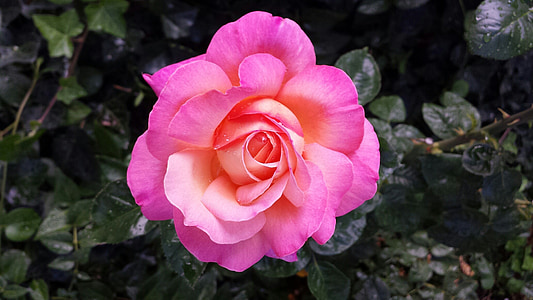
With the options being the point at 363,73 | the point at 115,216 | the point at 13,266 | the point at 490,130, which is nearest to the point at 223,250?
the point at 115,216

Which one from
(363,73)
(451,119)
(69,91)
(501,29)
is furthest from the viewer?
(69,91)

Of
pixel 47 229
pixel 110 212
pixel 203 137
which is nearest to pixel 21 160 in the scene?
pixel 47 229

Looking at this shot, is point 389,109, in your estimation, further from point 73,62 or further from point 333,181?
point 73,62

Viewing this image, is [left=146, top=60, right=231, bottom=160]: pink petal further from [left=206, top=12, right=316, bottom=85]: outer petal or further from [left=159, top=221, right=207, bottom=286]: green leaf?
[left=159, top=221, right=207, bottom=286]: green leaf

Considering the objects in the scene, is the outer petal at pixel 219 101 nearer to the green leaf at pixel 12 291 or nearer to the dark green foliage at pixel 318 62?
the dark green foliage at pixel 318 62

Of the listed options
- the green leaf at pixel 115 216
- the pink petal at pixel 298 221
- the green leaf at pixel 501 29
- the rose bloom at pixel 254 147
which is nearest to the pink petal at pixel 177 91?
the rose bloom at pixel 254 147

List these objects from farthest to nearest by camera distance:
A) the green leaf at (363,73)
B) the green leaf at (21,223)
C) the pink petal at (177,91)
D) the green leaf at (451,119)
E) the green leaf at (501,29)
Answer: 1. the green leaf at (21,223)
2. the green leaf at (451,119)
3. the green leaf at (363,73)
4. the green leaf at (501,29)
5. the pink petal at (177,91)

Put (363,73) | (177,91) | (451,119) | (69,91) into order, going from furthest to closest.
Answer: (69,91)
(451,119)
(363,73)
(177,91)
